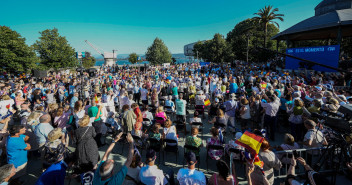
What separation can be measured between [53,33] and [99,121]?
2944 centimetres

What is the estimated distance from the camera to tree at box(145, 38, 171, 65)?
5081 centimetres

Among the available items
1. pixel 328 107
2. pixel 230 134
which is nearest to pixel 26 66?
pixel 230 134

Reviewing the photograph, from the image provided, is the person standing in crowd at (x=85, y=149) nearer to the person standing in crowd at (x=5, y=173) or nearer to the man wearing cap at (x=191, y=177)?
the person standing in crowd at (x=5, y=173)

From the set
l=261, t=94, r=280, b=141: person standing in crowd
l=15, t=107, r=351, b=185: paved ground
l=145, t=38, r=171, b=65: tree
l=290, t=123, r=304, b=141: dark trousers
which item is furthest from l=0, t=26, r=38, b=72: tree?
l=145, t=38, r=171, b=65: tree

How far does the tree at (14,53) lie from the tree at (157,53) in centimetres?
3223

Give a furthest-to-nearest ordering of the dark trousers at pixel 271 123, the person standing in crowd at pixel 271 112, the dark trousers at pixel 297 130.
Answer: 1. the dark trousers at pixel 271 123
2. the person standing in crowd at pixel 271 112
3. the dark trousers at pixel 297 130

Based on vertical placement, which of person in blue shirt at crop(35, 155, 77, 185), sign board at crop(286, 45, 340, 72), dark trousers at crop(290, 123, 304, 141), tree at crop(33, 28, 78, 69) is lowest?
dark trousers at crop(290, 123, 304, 141)

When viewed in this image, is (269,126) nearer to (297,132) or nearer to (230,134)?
(297,132)

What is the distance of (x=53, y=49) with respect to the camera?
25.5m

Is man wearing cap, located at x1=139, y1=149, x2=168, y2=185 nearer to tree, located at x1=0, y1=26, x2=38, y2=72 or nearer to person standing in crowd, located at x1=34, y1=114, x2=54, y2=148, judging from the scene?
person standing in crowd, located at x1=34, y1=114, x2=54, y2=148

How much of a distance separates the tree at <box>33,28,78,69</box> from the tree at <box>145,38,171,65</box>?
26525 mm

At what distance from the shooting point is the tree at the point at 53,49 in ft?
80.9

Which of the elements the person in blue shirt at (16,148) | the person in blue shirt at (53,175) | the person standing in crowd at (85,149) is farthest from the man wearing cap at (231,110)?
the person in blue shirt at (16,148)

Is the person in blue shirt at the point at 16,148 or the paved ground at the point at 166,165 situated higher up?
the person in blue shirt at the point at 16,148
